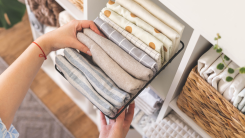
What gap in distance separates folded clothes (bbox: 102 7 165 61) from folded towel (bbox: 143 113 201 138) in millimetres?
416

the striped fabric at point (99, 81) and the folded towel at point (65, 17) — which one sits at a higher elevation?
the striped fabric at point (99, 81)

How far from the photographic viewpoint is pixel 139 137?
1280 millimetres

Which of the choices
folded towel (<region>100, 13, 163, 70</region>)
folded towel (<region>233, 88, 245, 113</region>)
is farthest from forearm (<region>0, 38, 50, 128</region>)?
folded towel (<region>233, 88, 245, 113</region>)

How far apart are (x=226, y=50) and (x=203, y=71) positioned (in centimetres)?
12

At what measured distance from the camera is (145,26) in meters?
0.67

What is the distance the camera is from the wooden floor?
1617 mm

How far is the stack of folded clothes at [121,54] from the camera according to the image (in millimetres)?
607

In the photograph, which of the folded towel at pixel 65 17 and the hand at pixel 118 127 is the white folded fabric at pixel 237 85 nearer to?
the hand at pixel 118 127

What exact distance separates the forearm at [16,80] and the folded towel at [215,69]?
0.51 meters


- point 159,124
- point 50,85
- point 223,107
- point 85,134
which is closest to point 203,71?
point 223,107

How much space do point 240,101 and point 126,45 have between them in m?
0.34

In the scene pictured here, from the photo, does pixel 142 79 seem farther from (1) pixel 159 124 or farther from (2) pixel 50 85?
(2) pixel 50 85

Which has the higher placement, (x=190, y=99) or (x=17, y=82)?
(x=190, y=99)

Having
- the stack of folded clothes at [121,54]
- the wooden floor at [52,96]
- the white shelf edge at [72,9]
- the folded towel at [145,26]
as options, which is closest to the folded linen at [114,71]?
the stack of folded clothes at [121,54]
